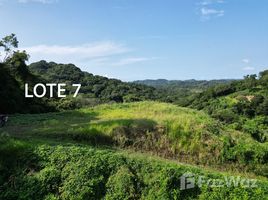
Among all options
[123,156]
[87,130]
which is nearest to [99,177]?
[123,156]

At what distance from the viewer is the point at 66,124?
1638 centimetres

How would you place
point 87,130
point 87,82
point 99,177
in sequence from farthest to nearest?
point 87,82 < point 87,130 < point 99,177

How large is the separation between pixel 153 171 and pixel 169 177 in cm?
54

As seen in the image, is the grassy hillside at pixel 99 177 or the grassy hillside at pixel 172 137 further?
the grassy hillside at pixel 172 137

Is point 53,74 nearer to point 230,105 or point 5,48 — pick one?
point 230,105

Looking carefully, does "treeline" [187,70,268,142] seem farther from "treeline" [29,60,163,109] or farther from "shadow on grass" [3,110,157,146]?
"shadow on grass" [3,110,157,146]

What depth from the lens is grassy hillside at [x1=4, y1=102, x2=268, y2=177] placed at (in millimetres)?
14188

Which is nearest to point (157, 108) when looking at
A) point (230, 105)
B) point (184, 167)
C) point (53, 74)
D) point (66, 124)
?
point (66, 124)

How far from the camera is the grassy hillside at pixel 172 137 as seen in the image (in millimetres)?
14188

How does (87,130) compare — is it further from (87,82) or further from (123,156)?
(87,82)

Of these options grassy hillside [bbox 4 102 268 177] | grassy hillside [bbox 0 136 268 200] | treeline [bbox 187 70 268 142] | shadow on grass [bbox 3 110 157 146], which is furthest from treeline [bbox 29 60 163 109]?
grassy hillside [bbox 0 136 268 200]

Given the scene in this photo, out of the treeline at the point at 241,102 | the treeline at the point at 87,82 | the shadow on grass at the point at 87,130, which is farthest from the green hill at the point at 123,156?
the treeline at the point at 87,82

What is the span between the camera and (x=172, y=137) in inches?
588

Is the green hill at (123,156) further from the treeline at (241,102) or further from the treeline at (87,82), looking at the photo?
the treeline at (87,82)
